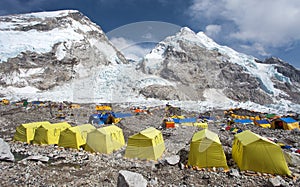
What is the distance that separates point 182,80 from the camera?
62531 mm

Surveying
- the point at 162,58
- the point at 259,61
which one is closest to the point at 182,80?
the point at 162,58

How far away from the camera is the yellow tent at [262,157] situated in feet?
23.2

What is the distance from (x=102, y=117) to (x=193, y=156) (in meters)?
15.5

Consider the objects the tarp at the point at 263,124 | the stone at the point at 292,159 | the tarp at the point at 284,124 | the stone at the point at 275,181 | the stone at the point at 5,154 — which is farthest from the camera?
the tarp at the point at 263,124

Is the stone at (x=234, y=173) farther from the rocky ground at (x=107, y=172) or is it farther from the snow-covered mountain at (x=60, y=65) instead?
the snow-covered mountain at (x=60, y=65)

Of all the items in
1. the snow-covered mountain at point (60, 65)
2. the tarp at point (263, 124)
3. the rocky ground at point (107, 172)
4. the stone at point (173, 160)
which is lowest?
the rocky ground at point (107, 172)

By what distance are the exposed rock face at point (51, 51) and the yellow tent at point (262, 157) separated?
172 feet

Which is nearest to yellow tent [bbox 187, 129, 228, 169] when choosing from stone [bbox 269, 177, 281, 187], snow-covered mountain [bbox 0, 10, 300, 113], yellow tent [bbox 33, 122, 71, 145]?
stone [bbox 269, 177, 281, 187]

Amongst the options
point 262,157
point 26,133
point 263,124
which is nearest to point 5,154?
point 26,133

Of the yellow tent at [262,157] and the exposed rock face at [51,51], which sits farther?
the exposed rock face at [51,51]

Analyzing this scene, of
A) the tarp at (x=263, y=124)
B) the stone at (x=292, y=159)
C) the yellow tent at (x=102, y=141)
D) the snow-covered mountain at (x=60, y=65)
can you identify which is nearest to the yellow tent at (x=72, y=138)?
the yellow tent at (x=102, y=141)

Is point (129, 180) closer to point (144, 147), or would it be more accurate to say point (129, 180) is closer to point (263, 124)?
point (144, 147)

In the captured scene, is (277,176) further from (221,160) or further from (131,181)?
(131,181)

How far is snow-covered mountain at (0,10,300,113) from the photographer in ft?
168
